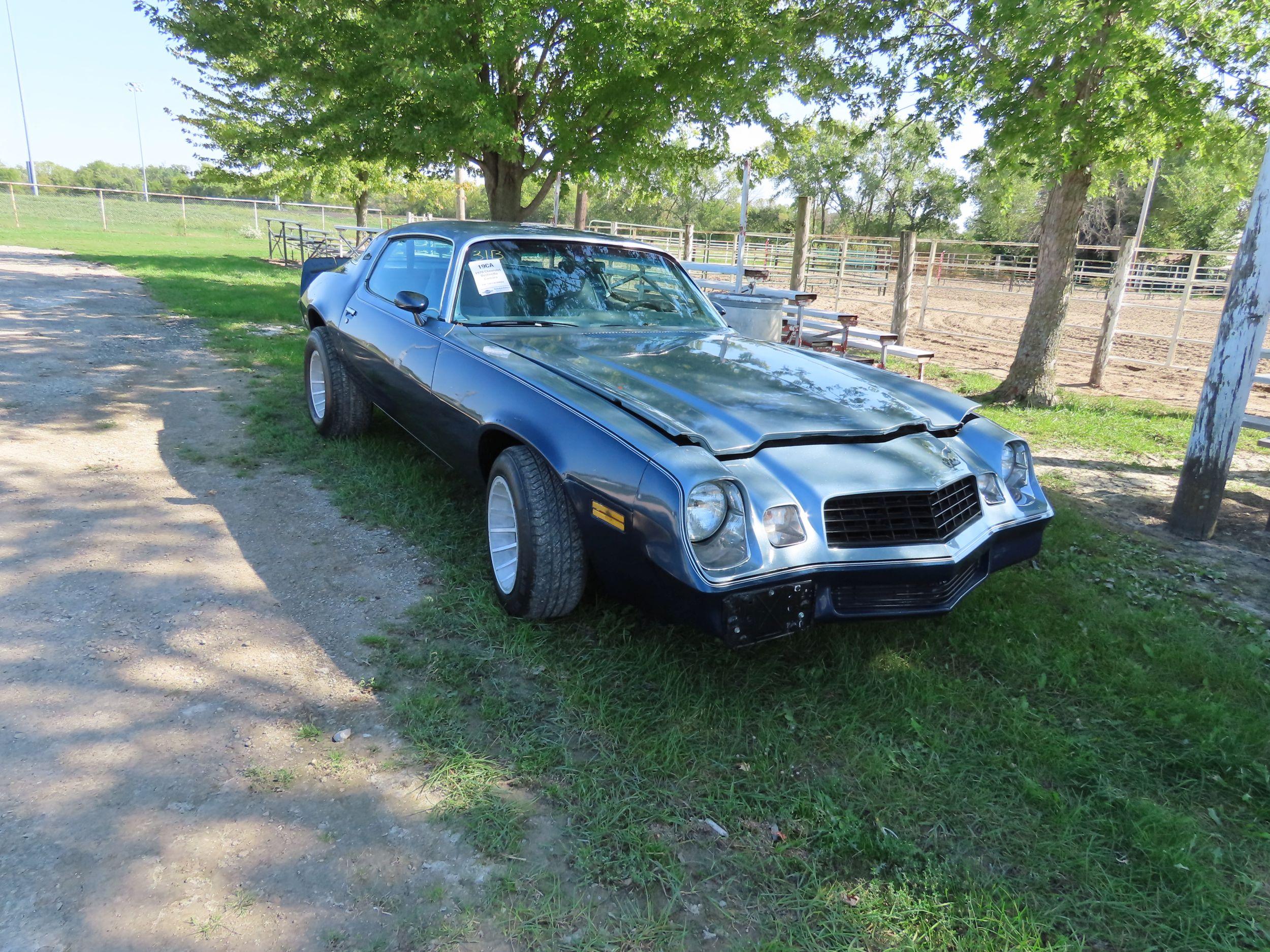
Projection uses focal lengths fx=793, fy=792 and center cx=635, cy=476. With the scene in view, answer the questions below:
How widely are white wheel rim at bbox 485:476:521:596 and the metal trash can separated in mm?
4052

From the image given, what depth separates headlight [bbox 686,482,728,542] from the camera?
8.01 feet

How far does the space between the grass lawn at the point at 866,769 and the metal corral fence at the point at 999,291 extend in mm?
5910

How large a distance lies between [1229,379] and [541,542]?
4.19 meters

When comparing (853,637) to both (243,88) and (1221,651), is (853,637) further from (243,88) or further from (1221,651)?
(243,88)

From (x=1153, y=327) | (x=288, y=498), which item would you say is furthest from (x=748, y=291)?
(x=1153, y=327)

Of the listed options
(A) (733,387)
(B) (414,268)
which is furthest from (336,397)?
(A) (733,387)

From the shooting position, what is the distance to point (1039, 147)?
6.23m

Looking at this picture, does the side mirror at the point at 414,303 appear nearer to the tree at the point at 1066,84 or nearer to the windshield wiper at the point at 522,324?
the windshield wiper at the point at 522,324

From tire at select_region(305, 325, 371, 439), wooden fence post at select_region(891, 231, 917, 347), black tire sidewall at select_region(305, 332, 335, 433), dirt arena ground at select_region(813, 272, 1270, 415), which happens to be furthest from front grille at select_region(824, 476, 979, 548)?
dirt arena ground at select_region(813, 272, 1270, 415)

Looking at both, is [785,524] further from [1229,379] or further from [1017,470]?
[1229,379]

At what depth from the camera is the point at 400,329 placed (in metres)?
4.23

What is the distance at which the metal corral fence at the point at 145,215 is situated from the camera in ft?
98.5

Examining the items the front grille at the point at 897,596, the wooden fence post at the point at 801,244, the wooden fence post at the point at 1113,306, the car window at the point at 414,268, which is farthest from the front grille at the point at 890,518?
the wooden fence post at the point at 801,244

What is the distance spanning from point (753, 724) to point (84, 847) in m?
1.94
